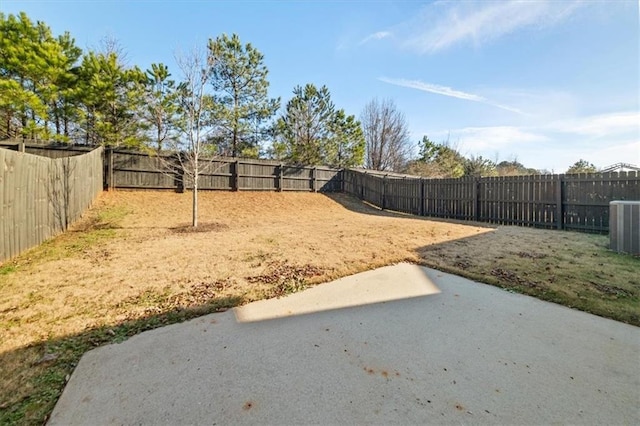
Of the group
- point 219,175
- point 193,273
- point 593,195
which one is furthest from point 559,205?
point 219,175

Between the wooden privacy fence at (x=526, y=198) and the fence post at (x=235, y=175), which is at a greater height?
the fence post at (x=235, y=175)

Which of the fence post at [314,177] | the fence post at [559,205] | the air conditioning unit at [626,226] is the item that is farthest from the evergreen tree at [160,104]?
the fence post at [559,205]

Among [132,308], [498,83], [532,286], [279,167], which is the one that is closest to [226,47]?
[279,167]

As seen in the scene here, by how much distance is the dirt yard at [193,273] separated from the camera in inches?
89.6

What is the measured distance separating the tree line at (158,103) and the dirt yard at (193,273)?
3.69m

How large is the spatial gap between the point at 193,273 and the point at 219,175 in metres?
10.7

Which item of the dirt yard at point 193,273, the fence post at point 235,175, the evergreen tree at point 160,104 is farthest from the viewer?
the fence post at point 235,175

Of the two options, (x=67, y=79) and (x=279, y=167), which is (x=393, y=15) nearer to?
(x=279, y=167)

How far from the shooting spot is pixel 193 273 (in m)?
4.04

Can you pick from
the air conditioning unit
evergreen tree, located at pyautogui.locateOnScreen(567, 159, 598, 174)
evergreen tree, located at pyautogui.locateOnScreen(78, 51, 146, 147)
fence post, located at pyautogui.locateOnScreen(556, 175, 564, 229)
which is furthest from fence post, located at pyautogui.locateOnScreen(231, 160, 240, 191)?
evergreen tree, located at pyautogui.locateOnScreen(567, 159, 598, 174)

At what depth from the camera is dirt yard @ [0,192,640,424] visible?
A: 2.28 m

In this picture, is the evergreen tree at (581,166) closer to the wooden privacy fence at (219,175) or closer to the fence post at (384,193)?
the fence post at (384,193)

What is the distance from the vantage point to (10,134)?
12562 millimetres

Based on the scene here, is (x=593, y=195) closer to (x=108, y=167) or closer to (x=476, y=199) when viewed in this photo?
(x=476, y=199)
